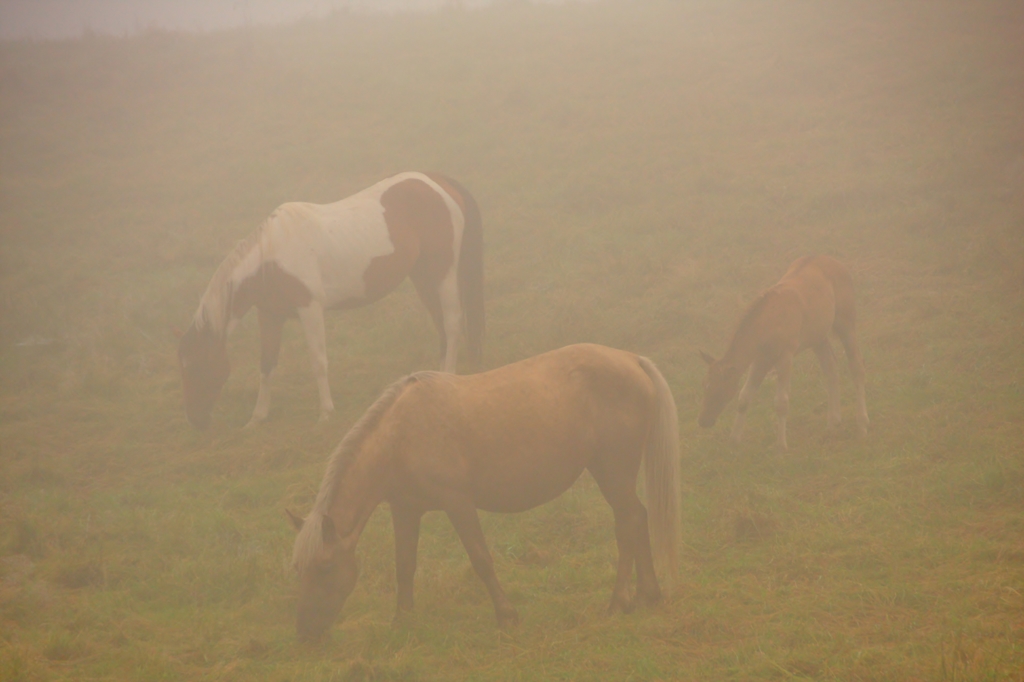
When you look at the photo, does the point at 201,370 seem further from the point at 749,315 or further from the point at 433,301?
the point at 749,315

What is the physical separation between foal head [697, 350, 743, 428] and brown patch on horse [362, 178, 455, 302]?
382 centimetres

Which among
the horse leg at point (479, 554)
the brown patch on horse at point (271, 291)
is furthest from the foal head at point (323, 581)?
the brown patch on horse at point (271, 291)

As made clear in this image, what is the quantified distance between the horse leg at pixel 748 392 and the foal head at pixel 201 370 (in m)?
5.88

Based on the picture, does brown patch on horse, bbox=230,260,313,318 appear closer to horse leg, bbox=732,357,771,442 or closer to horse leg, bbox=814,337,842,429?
horse leg, bbox=732,357,771,442

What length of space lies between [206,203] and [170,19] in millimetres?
13232

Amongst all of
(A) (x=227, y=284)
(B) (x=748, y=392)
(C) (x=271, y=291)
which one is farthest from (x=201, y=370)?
(B) (x=748, y=392)

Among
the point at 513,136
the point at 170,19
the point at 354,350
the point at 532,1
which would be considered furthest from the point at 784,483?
the point at 170,19

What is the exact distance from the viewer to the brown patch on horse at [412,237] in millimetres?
10266

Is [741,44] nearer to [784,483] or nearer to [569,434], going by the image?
[784,483]

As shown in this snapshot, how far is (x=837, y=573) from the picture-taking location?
5.53m

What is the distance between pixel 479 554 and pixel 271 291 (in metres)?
5.63

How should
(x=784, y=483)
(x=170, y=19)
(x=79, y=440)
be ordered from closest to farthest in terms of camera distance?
(x=784, y=483)
(x=79, y=440)
(x=170, y=19)

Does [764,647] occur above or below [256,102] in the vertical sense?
below

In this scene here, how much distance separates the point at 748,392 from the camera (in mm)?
8484
